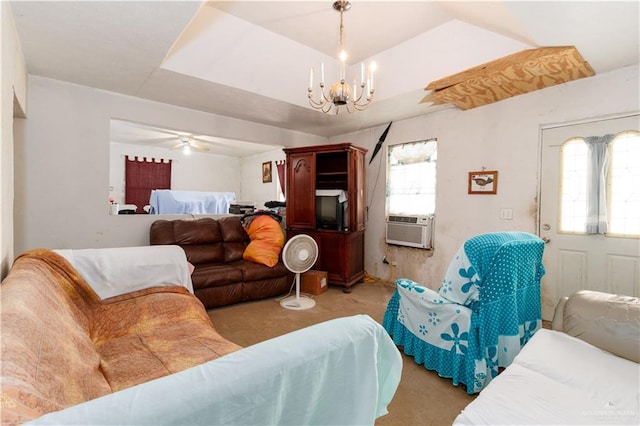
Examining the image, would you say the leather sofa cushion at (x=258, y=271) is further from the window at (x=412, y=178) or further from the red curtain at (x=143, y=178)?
the red curtain at (x=143, y=178)

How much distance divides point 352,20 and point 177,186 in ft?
13.9

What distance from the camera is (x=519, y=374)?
3.91ft

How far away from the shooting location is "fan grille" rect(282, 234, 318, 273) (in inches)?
124

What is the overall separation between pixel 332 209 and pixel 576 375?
2986 millimetres

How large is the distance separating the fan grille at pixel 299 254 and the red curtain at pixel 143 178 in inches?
118

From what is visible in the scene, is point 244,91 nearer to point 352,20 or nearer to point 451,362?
point 352,20

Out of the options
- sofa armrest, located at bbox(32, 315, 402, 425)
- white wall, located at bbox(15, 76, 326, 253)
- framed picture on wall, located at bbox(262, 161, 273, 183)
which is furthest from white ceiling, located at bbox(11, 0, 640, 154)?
framed picture on wall, located at bbox(262, 161, 273, 183)

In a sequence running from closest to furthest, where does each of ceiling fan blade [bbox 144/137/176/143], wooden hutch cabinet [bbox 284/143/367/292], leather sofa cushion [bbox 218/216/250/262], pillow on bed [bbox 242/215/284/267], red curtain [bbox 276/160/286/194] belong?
1. pillow on bed [bbox 242/215/284/267]
2. leather sofa cushion [bbox 218/216/250/262]
3. wooden hutch cabinet [bbox 284/143/367/292]
4. ceiling fan blade [bbox 144/137/176/143]
5. red curtain [bbox 276/160/286/194]

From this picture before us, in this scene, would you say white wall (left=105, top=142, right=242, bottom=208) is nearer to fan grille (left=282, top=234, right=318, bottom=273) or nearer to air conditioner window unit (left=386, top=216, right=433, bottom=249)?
fan grille (left=282, top=234, right=318, bottom=273)

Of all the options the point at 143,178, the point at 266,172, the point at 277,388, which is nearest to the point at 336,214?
the point at 266,172

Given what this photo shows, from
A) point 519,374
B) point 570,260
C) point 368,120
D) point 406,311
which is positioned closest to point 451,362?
point 406,311

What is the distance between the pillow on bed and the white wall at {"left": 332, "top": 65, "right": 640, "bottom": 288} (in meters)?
1.60

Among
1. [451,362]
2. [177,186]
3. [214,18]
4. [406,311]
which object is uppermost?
[214,18]

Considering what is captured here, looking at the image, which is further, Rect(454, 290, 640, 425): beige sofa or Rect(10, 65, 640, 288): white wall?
Rect(10, 65, 640, 288): white wall
